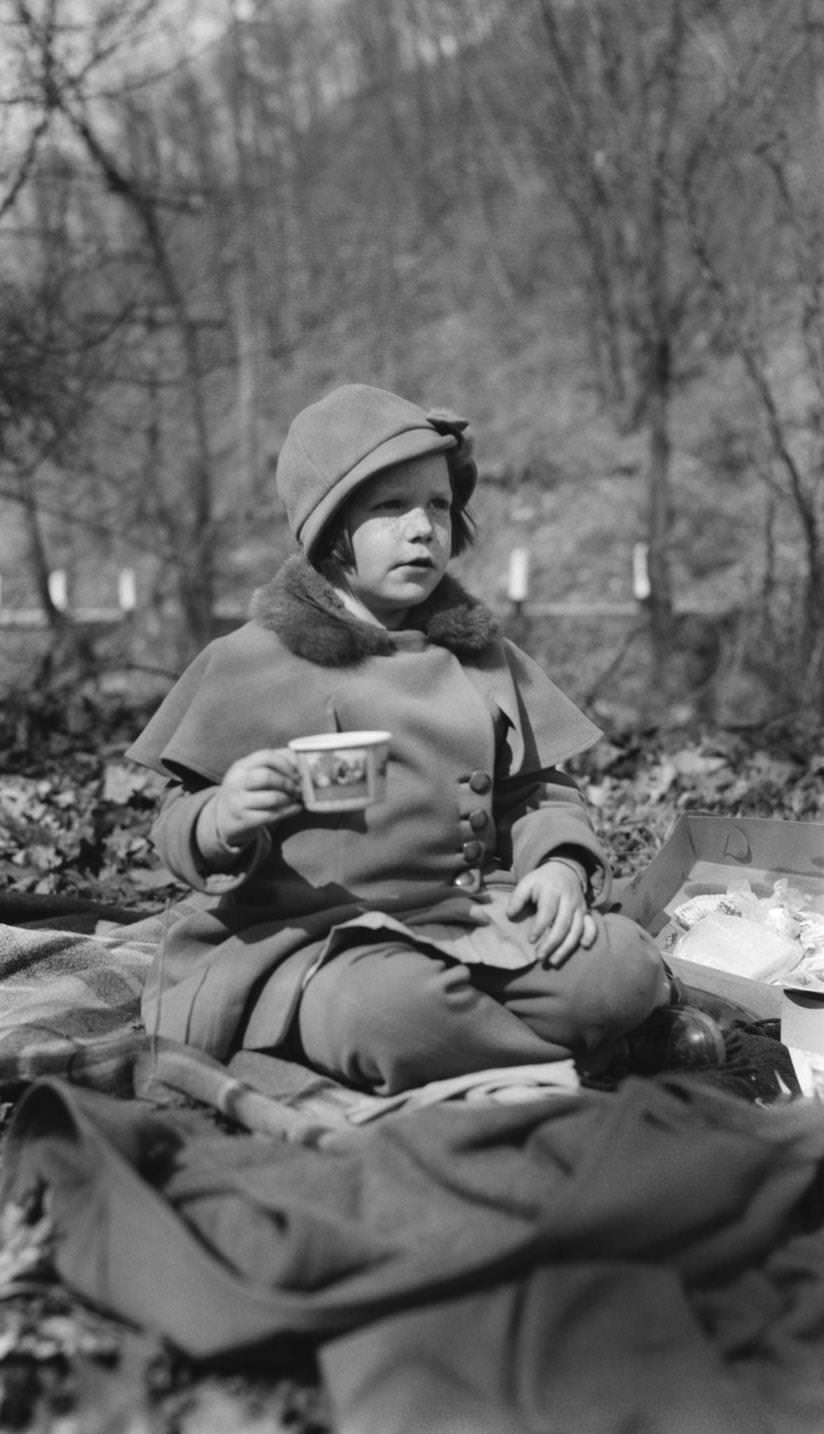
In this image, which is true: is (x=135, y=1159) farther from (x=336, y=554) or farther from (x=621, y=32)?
(x=621, y=32)

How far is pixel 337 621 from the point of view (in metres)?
2.52

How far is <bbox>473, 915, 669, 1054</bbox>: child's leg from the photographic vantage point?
7.66 ft

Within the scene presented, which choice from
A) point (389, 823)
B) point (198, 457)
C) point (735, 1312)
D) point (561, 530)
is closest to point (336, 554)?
point (389, 823)

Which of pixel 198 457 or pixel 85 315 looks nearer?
pixel 85 315

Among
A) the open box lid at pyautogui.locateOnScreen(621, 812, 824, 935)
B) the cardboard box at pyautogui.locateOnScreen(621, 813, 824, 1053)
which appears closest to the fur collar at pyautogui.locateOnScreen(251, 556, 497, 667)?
the cardboard box at pyautogui.locateOnScreen(621, 813, 824, 1053)

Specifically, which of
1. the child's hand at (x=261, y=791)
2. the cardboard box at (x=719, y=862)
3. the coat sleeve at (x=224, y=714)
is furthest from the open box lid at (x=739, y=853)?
the child's hand at (x=261, y=791)

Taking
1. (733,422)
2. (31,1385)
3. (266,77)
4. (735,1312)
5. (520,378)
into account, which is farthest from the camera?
(520,378)

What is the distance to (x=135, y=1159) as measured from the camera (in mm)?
1793

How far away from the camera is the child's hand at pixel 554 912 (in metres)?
2.35

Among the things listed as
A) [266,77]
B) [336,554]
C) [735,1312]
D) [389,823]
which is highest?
[266,77]

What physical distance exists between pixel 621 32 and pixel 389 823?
8254 millimetres

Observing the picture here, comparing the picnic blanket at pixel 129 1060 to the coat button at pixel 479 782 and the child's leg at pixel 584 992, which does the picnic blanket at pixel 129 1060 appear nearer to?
the child's leg at pixel 584 992

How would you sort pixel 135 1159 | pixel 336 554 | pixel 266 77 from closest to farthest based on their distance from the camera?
pixel 135 1159 → pixel 336 554 → pixel 266 77

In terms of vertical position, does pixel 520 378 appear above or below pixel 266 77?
below
